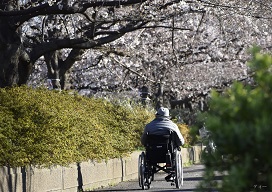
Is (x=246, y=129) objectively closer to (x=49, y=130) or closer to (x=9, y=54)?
(x=49, y=130)

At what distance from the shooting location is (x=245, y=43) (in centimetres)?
2891

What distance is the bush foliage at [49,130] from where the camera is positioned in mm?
12125

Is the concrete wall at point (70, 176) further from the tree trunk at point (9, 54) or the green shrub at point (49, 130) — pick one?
the tree trunk at point (9, 54)

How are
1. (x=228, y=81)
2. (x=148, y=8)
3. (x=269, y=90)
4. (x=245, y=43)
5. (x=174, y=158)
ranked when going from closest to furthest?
1. (x=269, y=90)
2. (x=174, y=158)
3. (x=148, y=8)
4. (x=245, y=43)
5. (x=228, y=81)

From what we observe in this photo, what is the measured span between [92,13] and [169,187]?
194 inches

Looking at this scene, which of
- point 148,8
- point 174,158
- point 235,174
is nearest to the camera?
point 235,174

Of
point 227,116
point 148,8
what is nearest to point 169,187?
point 148,8

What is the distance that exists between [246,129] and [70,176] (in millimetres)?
10302

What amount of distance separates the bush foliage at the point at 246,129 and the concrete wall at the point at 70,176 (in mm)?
7304

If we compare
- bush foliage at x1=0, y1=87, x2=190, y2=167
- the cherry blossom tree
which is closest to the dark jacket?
bush foliage at x1=0, y1=87, x2=190, y2=167

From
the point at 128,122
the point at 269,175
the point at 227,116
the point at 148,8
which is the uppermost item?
the point at 148,8

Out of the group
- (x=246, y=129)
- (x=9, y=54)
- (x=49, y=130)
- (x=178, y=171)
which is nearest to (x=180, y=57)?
(x=178, y=171)

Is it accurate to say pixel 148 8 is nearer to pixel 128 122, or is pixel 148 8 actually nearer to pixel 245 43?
pixel 128 122

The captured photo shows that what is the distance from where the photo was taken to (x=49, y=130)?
12.9 m
